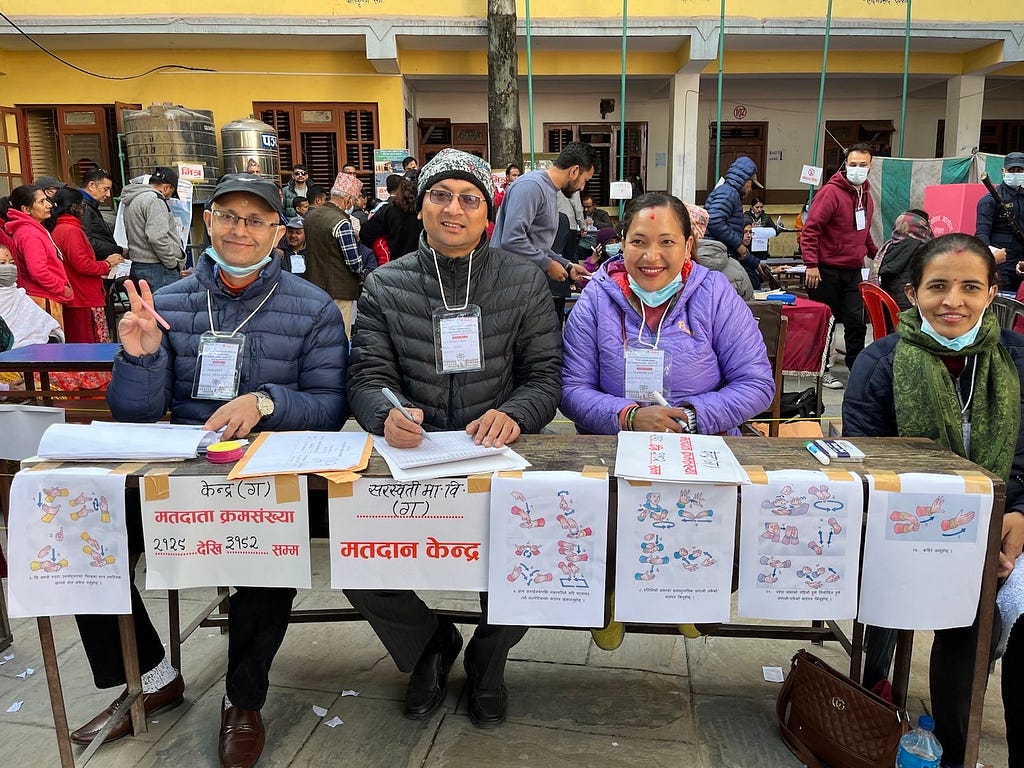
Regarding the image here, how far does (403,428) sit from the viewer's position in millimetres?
1989

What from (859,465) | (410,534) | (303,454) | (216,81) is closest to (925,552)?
(859,465)

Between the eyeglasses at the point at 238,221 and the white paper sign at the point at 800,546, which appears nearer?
the white paper sign at the point at 800,546

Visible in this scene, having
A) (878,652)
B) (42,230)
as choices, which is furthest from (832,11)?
(878,652)

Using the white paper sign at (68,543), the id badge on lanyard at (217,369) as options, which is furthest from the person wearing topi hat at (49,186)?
the white paper sign at (68,543)

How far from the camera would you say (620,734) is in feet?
7.20

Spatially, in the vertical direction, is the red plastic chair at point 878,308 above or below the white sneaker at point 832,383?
above

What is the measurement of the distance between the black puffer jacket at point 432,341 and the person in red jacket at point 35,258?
4.14 m

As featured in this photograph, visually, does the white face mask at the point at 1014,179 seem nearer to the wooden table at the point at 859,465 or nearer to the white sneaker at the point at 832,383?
the white sneaker at the point at 832,383

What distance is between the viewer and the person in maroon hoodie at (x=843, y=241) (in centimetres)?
604

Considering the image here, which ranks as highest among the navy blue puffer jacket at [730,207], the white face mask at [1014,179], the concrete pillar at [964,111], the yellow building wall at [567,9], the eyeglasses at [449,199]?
the yellow building wall at [567,9]

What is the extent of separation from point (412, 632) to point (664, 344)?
1.19m

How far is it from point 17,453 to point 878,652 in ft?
10.9

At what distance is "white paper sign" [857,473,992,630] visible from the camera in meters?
1.70

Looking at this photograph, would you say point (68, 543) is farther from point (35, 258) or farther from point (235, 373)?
point (35, 258)
